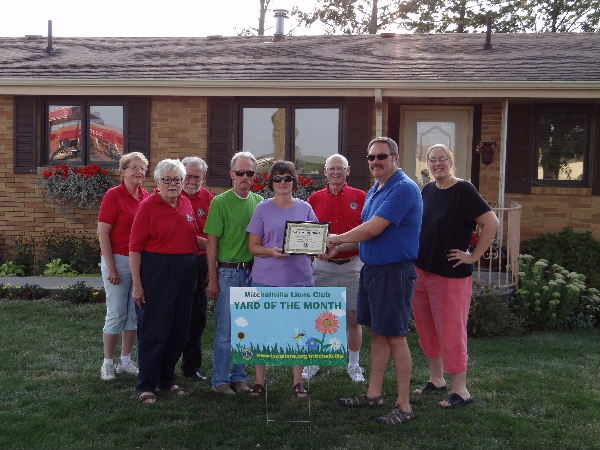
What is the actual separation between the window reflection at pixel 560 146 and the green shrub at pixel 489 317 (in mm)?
3381

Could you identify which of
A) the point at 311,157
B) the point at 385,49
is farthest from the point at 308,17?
the point at 311,157

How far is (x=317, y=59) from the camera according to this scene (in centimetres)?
1116

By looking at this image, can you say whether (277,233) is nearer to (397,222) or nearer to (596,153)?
(397,222)

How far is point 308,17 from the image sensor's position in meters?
26.8

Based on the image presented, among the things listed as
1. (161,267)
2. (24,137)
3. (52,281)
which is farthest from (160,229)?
(24,137)

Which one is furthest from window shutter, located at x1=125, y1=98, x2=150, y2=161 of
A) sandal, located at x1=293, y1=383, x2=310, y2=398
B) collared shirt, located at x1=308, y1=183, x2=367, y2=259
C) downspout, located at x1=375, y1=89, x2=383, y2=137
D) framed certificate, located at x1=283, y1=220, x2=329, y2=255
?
framed certificate, located at x1=283, y1=220, x2=329, y2=255

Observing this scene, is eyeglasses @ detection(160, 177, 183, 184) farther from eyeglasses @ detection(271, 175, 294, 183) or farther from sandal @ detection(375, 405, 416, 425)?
sandal @ detection(375, 405, 416, 425)

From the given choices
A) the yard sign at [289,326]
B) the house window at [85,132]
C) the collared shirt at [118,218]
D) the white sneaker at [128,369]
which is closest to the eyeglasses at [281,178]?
Answer: the yard sign at [289,326]

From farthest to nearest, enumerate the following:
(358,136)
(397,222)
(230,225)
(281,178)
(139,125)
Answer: (139,125)
(358,136)
(230,225)
(281,178)
(397,222)

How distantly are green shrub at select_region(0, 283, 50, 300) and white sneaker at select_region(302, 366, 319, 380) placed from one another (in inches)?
178

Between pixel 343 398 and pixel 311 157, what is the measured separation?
19.7 feet

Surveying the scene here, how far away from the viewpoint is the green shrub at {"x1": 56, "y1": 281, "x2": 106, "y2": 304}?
843 centimetres

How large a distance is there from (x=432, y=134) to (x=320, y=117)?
1872 millimetres

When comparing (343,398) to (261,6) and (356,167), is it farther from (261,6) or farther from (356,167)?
(261,6)
